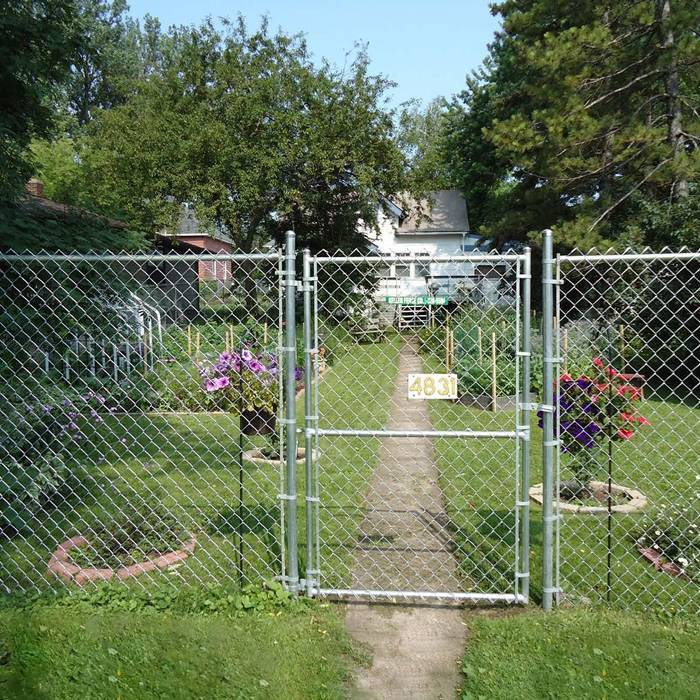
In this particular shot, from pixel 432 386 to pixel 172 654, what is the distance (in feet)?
6.10

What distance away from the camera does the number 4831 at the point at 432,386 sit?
355 cm

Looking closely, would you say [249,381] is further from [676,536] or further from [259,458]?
[676,536]

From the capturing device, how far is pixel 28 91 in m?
5.88

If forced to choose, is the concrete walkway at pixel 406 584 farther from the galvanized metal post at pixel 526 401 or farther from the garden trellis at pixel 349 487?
the galvanized metal post at pixel 526 401

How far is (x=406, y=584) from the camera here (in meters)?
4.16

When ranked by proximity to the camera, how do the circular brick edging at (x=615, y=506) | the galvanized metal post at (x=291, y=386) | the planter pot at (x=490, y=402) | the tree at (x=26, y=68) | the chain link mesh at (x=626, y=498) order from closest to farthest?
the galvanized metal post at (x=291, y=386)
the chain link mesh at (x=626, y=498)
the circular brick edging at (x=615, y=506)
the tree at (x=26, y=68)
the planter pot at (x=490, y=402)

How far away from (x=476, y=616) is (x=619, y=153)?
41.1 feet

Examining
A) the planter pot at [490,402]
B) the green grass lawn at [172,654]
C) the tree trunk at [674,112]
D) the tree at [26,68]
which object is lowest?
the green grass lawn at [172,654]

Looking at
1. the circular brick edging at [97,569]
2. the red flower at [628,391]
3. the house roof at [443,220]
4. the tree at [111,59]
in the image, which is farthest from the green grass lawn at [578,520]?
the tree at [111,59]

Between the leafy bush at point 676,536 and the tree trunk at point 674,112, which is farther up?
the tree trunk at point 674,112

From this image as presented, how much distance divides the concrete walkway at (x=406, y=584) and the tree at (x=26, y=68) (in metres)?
4.22

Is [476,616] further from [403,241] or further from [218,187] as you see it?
[403,241]

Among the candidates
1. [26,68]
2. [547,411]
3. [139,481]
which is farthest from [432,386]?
[26,68]

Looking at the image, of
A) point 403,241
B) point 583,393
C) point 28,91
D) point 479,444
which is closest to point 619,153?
point 479,444
